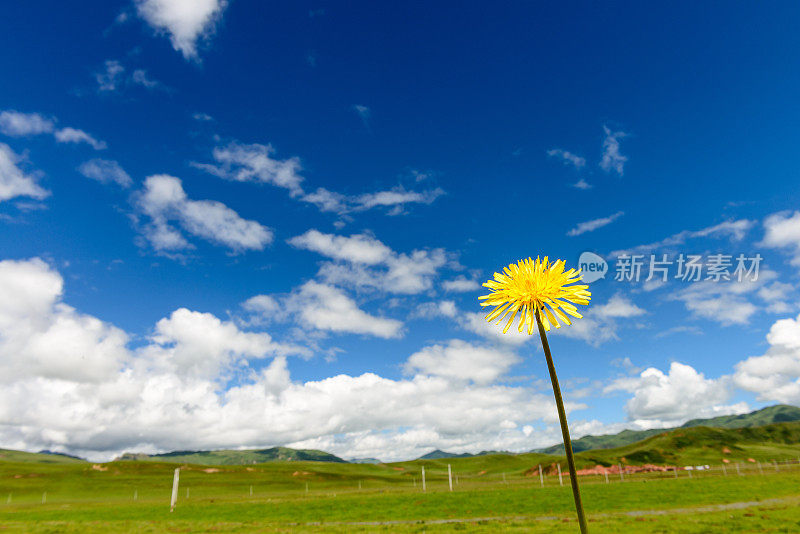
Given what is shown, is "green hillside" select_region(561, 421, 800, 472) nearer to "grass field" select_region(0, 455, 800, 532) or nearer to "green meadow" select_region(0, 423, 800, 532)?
"green meadow" select_region(0, 423, 800, 532)

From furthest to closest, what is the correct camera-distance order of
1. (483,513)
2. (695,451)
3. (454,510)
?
(695,451) < (454,510) < (483,513)

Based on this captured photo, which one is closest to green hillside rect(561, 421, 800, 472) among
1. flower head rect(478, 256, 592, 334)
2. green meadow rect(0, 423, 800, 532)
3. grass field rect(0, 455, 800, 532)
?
green meadow rect(0, 423, 800, 532)

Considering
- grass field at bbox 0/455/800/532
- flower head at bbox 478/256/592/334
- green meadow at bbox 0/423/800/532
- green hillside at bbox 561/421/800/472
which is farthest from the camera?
green hillside at bbox 561/421/800/472

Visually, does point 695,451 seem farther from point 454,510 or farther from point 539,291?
point 539,291

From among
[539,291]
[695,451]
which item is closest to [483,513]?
[539,291]

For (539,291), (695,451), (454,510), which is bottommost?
(695,451)

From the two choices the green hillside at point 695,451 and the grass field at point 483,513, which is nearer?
the grass field at point 483,513

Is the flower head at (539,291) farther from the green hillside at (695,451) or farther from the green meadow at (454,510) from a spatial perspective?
the green hillside at (695,451)

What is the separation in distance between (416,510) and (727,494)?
29.2m

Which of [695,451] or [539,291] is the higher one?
[539,291]

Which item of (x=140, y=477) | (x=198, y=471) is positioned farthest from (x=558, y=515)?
(x=198, y=471)

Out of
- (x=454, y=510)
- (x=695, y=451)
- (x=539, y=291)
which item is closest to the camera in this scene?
(x=539, y=291)

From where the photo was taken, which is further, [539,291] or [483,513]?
[483,513]

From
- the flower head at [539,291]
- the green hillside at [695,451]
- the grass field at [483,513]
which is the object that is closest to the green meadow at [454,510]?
the grass field at [483,513]
